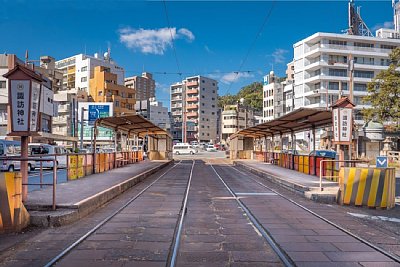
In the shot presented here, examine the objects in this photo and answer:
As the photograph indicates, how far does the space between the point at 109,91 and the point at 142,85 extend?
51388mm

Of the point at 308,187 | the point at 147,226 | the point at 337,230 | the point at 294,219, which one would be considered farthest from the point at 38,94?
the point at 308,187

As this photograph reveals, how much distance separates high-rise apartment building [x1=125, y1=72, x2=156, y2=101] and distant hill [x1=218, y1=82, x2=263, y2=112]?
2269 centimetres

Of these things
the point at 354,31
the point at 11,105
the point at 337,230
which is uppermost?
the point at 354,31

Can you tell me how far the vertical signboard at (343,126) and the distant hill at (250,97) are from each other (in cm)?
9450

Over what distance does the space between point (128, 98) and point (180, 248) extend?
72832mm

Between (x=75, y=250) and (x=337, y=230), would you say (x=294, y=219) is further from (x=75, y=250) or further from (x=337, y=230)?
(x=75, y=250)

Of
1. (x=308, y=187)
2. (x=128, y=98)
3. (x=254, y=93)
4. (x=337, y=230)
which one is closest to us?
(x=337, y=230)

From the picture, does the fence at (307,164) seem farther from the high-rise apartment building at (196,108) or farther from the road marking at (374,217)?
the high-rise apartment building at (196,108)

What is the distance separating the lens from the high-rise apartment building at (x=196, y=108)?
107000 millimetres

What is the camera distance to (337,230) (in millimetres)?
8297

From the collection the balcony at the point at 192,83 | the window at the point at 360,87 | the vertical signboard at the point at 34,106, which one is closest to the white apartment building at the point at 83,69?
the balcony at the point at 192,83

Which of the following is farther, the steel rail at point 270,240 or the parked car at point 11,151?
the parked car at point 11,151

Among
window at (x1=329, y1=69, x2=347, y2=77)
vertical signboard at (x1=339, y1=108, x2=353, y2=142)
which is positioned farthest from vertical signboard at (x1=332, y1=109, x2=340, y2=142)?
window at (x1=329, y1=69, x2=347, y2=77)

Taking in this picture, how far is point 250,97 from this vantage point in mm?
110812
